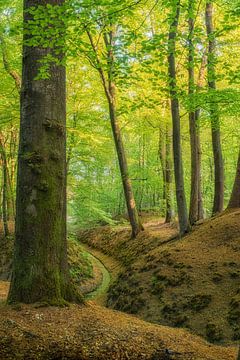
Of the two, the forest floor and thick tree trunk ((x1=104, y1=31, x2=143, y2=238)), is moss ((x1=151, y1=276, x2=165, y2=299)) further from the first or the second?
thick tree trunk ((x1=104, y1=31, x2=143, y2=238))

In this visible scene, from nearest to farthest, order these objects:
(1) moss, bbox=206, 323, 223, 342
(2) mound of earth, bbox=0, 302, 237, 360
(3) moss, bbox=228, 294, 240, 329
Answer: (2) mound of earth, bbox=0, 302, 237, 360, (1) moss, bbox=206, 323, 223, 342, (3) moss, bbox=228, 294, 240, 329

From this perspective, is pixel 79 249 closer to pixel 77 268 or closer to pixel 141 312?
pixel 77 268

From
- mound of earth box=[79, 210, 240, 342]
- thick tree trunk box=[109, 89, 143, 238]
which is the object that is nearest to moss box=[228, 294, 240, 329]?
mound of earth box=[79, 210, 240, 342]

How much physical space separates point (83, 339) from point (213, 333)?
10.5 ft

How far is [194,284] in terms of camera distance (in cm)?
791

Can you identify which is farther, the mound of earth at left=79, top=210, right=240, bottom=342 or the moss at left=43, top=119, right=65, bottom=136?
the mound of earth at left=79, top=210, right=240, bottom=342

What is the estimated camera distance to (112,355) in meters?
3.80

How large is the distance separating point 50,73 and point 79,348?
3.86 metres

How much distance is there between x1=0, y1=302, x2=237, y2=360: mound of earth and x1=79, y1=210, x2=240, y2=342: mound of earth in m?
1.73

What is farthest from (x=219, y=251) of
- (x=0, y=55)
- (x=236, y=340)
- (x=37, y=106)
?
(x=0, y=55)

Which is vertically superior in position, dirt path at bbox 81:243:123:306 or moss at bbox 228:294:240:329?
moss at bbox 228:294:240:329

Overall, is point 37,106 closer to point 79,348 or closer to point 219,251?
point 79,348

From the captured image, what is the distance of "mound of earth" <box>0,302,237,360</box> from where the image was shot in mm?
3621

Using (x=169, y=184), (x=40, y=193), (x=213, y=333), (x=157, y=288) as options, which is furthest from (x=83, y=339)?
(x=169, y=184)
